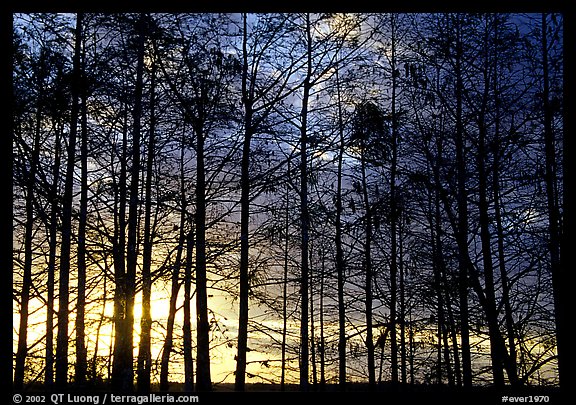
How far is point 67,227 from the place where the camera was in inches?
304

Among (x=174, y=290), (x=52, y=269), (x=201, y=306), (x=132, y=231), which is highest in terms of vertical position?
(x=132, y=231)

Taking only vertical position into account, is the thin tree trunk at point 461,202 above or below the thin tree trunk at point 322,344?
above

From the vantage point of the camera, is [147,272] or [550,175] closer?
[550,175]

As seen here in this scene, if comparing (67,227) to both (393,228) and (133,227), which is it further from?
(393,228)

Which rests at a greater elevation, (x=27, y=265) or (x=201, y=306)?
(x=27, y=265)

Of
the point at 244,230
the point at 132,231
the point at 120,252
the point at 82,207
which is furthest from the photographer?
the point at 82,207

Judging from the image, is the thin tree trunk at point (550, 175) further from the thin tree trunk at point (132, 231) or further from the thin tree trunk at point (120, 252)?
the thin tree trunk at point (120, 252)

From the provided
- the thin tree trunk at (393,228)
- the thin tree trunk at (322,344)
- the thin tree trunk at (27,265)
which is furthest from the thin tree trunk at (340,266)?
the thin tree trunk at (27,265)

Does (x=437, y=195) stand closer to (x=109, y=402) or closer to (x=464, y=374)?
(x=464, y=374)

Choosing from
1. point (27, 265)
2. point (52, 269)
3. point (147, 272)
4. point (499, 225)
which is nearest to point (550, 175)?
point (499, 225)

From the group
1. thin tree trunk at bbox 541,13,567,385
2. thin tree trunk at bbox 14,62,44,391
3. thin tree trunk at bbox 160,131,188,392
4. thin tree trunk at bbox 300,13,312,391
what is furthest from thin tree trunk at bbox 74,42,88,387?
thin tree trunk at bbox 541,13,567,385

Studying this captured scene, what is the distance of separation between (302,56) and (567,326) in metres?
6.33

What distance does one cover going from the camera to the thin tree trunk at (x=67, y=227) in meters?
7.77

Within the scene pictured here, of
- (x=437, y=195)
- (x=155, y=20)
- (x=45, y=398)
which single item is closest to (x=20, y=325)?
(x=155, y=20)
